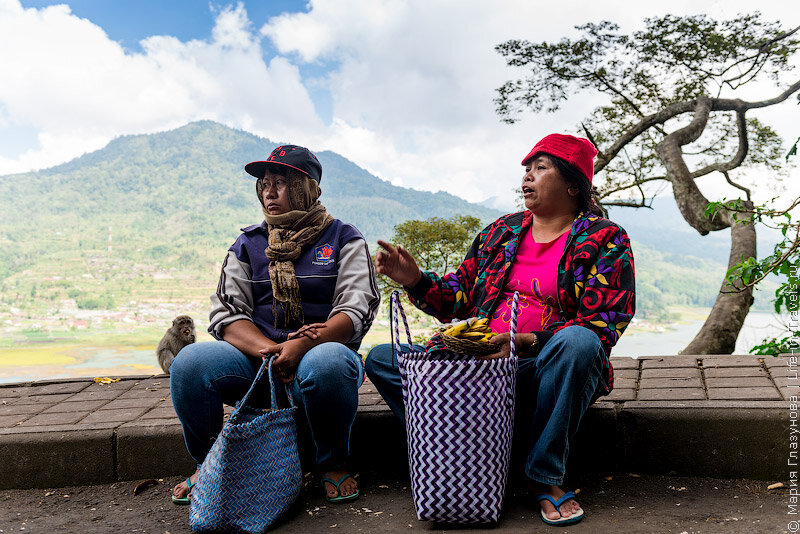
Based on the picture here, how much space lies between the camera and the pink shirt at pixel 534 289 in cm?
266

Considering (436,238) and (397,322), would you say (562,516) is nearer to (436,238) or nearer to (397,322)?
(397,322)

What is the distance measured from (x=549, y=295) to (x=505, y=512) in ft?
2.87

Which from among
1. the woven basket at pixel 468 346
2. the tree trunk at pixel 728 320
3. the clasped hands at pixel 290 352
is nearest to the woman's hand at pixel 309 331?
the clasped hands at pixel 290 352

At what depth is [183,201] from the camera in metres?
51.9

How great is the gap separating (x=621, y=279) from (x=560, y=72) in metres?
9.00

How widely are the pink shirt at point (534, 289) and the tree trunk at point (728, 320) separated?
6302 mm

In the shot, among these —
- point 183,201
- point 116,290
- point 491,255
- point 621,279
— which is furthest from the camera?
point 183,201

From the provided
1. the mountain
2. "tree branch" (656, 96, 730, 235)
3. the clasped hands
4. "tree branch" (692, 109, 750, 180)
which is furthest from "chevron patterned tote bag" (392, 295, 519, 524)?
the mountain

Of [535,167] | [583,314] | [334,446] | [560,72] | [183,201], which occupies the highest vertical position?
[183,201]

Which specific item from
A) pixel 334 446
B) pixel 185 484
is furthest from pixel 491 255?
pixel 185 484

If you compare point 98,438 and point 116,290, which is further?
point 116,290

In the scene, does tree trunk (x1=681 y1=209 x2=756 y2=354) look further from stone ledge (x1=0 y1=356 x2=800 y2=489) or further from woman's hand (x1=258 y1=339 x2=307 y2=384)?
woman's hand (x1=258 y1=339 x2=307 y2=384)

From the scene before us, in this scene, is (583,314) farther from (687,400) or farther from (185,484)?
(185,484)

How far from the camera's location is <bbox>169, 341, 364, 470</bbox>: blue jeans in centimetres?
259
